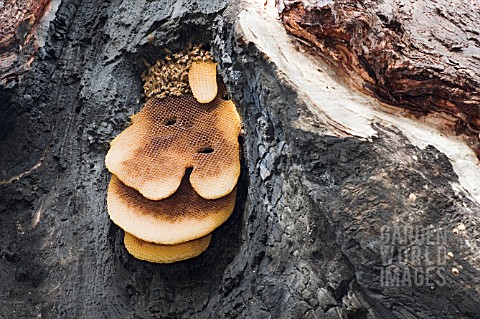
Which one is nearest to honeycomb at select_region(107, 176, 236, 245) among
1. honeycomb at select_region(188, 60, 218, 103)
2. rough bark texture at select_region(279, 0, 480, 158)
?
honeycomb at select_region(188, 60, 218, 103)

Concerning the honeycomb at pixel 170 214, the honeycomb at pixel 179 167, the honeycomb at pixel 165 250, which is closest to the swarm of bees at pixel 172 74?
the honeycomb at pixel 179 167

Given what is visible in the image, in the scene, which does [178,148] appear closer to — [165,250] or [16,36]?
[165,250]

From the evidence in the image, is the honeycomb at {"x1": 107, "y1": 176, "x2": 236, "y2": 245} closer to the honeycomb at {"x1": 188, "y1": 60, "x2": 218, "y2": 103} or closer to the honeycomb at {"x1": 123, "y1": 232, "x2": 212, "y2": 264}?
the honeycomb at {"x1": 123, "y1": 232, "x2": 212, "y2": 264}

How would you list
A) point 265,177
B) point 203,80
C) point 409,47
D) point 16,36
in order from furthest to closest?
point 16,36 → point 203,80 → point 265,177 → point 409,47

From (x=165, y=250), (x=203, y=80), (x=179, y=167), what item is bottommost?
(x=165, y=250)

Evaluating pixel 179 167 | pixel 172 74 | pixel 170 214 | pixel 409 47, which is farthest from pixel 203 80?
pixel 409 47

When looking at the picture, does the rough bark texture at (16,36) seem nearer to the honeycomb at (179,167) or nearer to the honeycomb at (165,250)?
the honeycomb at (179,167)
